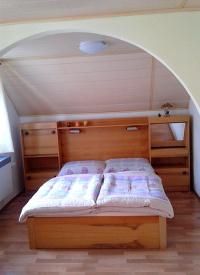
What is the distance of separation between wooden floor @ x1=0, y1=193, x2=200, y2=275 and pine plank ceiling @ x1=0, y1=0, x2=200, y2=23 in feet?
6.17

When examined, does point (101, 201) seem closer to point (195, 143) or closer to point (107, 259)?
point (107, 259)

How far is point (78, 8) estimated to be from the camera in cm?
151

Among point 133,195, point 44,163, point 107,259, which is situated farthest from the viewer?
point 44,163

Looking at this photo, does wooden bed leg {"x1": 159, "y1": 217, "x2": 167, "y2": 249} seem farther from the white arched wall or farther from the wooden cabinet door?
the wooden cabinet door

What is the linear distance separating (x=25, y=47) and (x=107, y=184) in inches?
65.0

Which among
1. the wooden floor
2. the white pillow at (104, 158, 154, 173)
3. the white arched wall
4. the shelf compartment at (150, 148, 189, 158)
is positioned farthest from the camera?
the shelf compartment at (150, 148, 189, 158)

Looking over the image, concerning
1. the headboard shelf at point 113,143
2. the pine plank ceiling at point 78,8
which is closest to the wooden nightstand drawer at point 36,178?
the headboard shelf at point 113,143

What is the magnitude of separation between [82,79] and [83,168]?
1.24m

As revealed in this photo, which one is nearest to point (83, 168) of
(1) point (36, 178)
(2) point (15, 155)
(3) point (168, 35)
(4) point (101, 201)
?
(1) point (36, 178)

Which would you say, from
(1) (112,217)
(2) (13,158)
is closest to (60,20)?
(1) (112,217)

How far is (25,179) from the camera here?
4180 millimetres

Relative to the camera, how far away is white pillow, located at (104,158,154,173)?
3.66 metres

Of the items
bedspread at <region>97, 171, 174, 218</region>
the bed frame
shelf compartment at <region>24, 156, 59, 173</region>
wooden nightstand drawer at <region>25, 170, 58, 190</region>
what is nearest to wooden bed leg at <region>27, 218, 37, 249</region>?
the bed frame

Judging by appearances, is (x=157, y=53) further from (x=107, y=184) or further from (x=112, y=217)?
(x=107, y=184)
